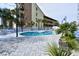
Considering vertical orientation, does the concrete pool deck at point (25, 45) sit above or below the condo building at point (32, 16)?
below

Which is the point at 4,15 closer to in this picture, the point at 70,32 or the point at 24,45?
the point at 24,45

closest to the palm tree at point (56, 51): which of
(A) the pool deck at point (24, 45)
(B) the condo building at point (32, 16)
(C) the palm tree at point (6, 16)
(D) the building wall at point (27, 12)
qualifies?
(A) the pool deck at point (24, 45)

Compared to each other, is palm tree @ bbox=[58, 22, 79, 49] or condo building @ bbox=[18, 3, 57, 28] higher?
condo building @ bbox=[18, 3, 57, 28]

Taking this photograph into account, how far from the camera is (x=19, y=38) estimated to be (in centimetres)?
299

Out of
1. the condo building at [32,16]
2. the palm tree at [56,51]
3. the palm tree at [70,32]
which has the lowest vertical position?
the palm tree at [56,51]

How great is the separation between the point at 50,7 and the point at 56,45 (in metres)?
0.63

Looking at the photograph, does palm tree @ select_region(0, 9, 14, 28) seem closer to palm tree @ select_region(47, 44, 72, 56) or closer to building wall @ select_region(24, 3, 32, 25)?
building wall @ select_region(24, 3, 32, 25)

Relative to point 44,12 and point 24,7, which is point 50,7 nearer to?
point 44,12

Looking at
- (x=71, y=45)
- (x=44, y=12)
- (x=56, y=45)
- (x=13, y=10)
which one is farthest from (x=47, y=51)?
(x=13, y=10)

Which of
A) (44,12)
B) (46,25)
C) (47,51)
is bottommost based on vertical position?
(47,51)

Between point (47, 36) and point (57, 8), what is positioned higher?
point (57, 8)

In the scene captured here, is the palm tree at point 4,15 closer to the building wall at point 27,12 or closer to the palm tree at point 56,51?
the building wall at point 27,12

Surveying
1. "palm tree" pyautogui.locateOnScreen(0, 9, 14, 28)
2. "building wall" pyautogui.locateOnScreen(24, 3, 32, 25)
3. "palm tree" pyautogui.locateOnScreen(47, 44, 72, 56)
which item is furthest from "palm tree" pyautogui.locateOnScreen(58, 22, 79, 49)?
"palm tree" pyautogui.locateOnScreen(0, 9, 14, 28)

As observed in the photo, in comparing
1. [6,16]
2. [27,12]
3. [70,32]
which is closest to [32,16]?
[27,12]
